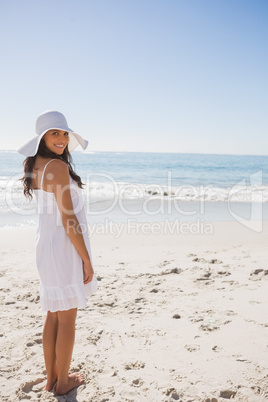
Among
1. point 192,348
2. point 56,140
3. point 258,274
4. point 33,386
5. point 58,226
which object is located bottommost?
point 33,386

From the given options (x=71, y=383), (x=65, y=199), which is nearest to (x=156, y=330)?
(x=71, y=383)

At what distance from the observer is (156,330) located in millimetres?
3064

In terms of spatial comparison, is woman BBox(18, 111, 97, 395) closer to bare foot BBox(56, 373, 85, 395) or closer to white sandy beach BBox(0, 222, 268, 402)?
bare foot BBox(56, 373, 85, 395)

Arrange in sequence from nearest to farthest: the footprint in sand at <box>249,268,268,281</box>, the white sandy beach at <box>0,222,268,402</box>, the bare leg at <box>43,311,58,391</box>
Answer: the bare leg at <box>43,311,58,391</box>, the white sandy beach at <box>0,222,268,402</box>, the footprint in sand at <box>249,268,268,281</box>

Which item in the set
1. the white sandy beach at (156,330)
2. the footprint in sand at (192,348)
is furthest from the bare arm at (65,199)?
the footprint in sand at (192,348)

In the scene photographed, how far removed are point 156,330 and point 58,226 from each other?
66.9 inches

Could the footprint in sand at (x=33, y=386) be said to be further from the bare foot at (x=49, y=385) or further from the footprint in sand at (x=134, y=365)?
the footprint in sand at (x=134, y=365)

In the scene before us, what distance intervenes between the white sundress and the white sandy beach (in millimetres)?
786

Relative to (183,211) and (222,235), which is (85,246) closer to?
(222,235)

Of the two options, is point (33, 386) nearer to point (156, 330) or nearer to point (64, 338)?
point (64, 338)

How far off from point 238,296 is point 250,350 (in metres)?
1.14

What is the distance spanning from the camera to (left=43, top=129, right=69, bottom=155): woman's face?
79.7 inches

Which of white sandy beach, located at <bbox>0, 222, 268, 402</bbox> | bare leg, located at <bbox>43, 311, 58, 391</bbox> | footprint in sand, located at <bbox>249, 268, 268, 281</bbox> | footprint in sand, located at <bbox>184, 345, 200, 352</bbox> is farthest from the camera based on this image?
footprint in sand, located at <bbox>249, 268, 268, 281</bbox>

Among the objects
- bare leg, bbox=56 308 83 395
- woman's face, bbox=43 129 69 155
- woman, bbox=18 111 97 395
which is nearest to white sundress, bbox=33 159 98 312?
woman, bbox=18 111 97 395
